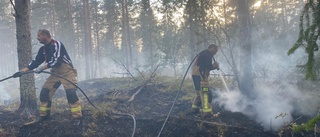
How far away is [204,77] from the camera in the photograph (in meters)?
7.27

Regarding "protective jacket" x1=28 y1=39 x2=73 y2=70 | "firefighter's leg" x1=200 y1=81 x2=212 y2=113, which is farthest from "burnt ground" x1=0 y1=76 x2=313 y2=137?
"protective jacket" x1=28 y1=39 x2=73 y2=70

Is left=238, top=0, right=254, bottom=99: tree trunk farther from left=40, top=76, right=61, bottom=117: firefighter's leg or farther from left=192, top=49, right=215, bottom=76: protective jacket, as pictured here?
left=40, top=76, right=61, bottom=117: firefighter's leg

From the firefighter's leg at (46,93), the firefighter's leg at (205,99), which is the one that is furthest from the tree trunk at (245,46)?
the firefighter's leg at (46,93)

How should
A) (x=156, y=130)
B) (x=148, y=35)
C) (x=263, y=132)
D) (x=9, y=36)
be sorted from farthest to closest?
(x=9, y=36) < (x=148, y=35) < (x=156, y=130) < (x=263, y=132)

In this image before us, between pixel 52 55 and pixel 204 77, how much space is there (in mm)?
4234

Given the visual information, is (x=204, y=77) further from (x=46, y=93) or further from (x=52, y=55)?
(x=46, y=93)

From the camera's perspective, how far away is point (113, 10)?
101 ft

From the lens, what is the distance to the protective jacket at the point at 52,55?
242 inches

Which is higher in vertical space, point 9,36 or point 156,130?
point 9,36

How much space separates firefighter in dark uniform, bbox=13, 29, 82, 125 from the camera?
6.22 m

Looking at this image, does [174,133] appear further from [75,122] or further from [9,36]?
[9,36]

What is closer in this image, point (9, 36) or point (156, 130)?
point (156, 130)

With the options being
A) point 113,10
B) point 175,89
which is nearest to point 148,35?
point 113,10

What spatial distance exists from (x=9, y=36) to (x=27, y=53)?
44979 mm
